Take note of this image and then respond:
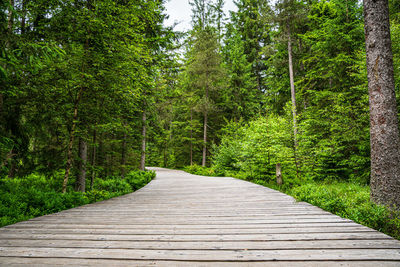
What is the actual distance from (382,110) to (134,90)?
264 inches

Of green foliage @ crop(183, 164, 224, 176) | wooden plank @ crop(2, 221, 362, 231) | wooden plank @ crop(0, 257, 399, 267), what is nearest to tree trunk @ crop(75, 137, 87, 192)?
wooden plank @ crop(2, 221, 362, 231)

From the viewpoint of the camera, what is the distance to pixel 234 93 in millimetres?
23594

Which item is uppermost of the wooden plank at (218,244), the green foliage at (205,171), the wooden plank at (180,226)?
the wooden plank at (218,244)

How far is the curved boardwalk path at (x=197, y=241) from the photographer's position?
6.43 ft

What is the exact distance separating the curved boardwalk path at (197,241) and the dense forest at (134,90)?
1970mm

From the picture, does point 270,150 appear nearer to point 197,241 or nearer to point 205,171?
point 197,241

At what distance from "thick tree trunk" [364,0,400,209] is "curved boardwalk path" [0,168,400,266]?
1.62 metres

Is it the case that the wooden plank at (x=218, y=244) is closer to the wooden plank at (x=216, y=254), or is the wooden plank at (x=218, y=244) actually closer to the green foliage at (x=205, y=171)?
the wooden plank at (x=216, y=254)

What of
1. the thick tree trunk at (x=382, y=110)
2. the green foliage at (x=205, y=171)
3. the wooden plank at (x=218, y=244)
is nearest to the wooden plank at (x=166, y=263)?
the wooden plank at (x=218, y=244)

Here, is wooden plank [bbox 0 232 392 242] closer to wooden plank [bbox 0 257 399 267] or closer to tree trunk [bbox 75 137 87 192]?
wooden plank [bbox 0 257 399 267]

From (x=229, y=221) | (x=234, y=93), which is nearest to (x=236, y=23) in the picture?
(x=234, y=93)

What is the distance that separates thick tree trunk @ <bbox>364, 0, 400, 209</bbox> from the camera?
12.9 ft

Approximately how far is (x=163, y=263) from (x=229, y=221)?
166 centimetres

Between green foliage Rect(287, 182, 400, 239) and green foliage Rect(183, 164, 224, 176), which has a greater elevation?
green foliage Rect(287, 182, 400, 239)
